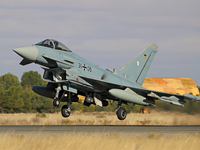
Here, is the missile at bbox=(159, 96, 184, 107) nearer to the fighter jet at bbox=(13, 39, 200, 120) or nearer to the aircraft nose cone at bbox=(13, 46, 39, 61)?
the fighter jet at bbox=(13, 39, 200, 120)

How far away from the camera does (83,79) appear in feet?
58.4

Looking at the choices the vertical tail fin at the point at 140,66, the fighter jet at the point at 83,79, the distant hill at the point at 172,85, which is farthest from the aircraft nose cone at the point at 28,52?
the distant hill at the point at 172,85

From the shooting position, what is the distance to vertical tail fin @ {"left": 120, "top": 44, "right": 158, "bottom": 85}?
21644 millimetres

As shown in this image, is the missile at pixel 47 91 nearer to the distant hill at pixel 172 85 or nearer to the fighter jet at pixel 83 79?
the fighter jet at pixel 83 79

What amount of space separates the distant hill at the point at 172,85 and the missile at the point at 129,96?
2830cm

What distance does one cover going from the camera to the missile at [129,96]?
17763mm

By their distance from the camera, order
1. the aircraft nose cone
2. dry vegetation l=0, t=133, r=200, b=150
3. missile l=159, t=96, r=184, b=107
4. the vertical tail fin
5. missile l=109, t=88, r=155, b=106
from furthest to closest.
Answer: the vertical tail fin, missile l=159, t=96, r=184, b=107, missile l=109, t=88, r=155, b=106, the aircraft nose cone, dry vegetation l=0, t=133, r=200, b=150

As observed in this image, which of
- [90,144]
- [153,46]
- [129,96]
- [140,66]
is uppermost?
[153,46]

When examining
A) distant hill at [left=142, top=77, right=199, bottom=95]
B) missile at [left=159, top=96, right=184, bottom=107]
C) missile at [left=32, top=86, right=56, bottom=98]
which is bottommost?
missile at [left=159, top=96, right=184, bottom=107]

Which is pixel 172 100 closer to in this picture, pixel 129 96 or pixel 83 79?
pixel 129 96

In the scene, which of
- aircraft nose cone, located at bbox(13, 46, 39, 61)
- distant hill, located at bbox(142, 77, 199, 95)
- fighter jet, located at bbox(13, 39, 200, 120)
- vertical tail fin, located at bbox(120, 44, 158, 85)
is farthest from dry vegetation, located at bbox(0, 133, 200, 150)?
distant hill, located at bbox(142, 77, 199, 95)

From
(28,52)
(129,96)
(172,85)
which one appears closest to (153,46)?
(129,96)

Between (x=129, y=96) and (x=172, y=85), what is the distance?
32.1m

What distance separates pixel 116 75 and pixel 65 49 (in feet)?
14.1
